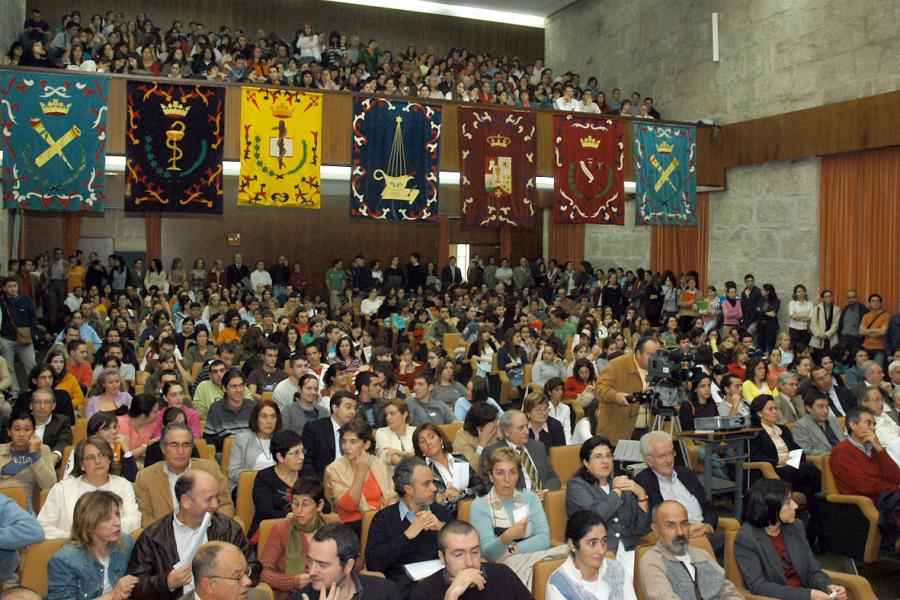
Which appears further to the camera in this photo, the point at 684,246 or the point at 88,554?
the point at 684,246

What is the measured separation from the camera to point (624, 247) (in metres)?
16.7

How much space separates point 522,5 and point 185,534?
56.4 ft

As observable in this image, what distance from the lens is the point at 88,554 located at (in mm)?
3293

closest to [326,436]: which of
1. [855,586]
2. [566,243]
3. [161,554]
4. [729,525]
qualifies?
[161,554]

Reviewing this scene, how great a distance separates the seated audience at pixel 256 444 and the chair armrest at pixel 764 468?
2.91 m

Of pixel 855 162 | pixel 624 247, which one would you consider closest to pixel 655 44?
pixel 624 247

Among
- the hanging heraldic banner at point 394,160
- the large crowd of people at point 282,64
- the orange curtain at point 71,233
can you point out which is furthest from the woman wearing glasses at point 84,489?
the orange curtain at point 71,233

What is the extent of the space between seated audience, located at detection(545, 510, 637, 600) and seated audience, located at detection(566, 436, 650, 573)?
0.67 meters

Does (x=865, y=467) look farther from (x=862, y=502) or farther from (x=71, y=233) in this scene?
(x=71, y=233)

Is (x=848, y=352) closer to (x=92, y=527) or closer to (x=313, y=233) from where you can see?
(x=92, y=527)

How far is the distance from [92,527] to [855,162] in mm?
11658

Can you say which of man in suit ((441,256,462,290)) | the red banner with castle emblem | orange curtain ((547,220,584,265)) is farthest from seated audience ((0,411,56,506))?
orange curtain ((547,220,584,265))

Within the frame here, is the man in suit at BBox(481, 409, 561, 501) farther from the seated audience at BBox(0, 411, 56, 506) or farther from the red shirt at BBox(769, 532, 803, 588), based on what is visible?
the seated audience at BBox(0, 411, 56, 506)

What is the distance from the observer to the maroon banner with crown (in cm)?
1259
